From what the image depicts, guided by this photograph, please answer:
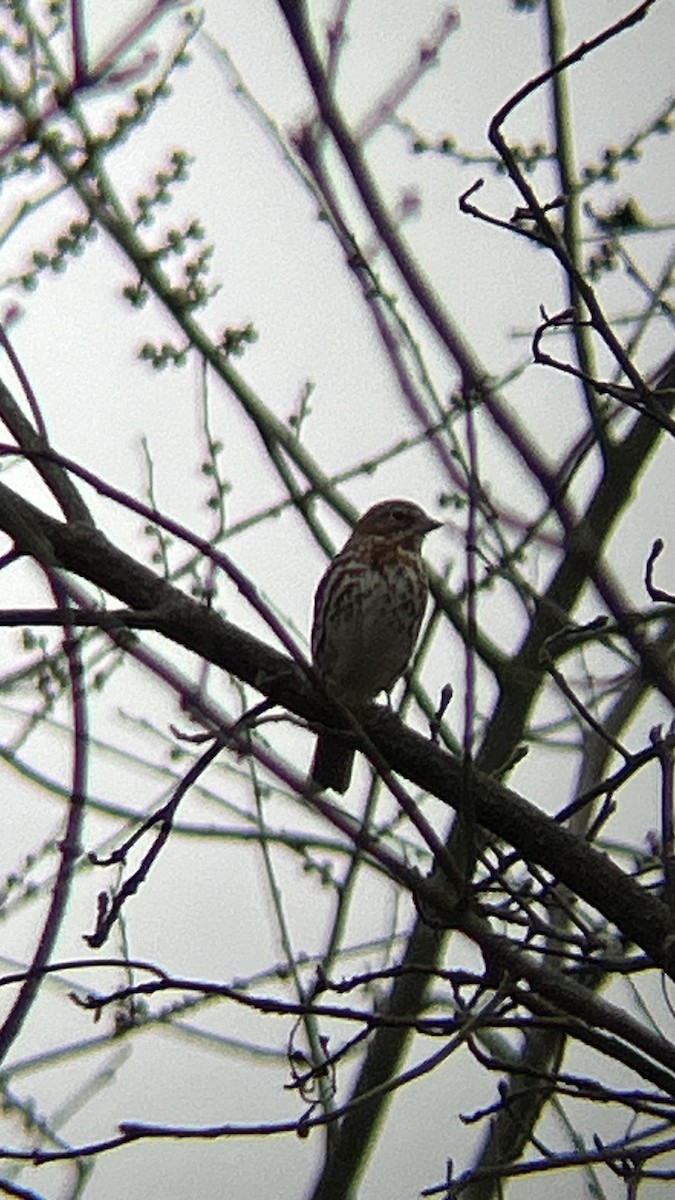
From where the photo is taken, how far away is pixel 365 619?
6539mm

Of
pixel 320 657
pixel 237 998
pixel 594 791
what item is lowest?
pixel 237 998

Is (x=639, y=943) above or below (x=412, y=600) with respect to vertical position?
below

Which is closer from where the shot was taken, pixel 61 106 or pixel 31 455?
pixel 31 455

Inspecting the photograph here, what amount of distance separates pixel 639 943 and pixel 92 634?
88.4 inches

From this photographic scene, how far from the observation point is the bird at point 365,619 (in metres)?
6.47

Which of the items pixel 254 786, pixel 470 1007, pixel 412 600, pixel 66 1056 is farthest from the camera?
pixel 412 600

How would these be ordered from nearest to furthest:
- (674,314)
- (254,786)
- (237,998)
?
(237,998), (674,314), (254,786)

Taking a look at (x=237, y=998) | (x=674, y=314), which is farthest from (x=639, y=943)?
(x=674, y=314)

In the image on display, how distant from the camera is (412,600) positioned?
6539 mm

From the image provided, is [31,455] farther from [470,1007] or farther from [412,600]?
[412,600]

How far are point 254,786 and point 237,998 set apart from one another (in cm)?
278

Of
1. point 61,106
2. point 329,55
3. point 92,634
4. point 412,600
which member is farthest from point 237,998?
point 412,600

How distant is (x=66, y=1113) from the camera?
5.32 meters

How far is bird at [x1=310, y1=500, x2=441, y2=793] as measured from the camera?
647cm
